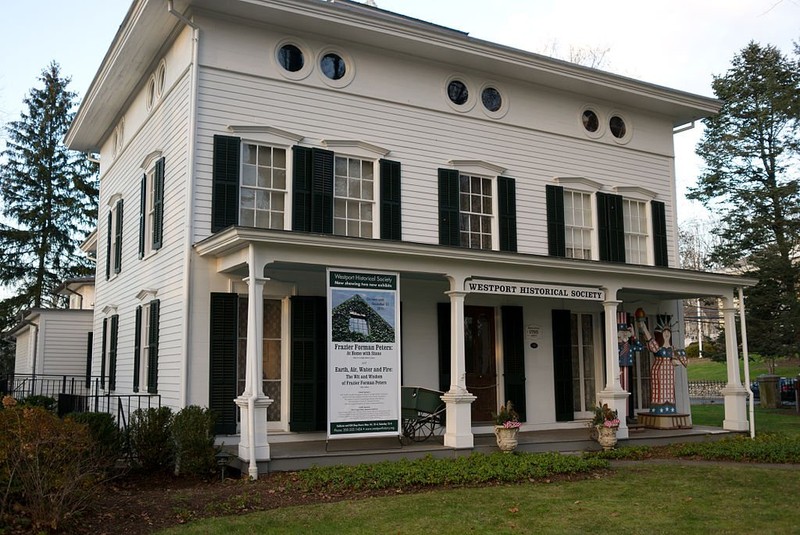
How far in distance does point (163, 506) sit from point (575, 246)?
33.1 ft

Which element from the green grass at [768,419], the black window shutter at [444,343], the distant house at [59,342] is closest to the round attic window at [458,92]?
the black window shutter at [444,343]

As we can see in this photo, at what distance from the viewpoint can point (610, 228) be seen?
16.0 metres

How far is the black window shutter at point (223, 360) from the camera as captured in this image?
1153 cm

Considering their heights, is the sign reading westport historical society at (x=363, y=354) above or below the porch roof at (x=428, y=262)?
below

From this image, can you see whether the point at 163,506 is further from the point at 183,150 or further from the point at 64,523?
the point at 183,150

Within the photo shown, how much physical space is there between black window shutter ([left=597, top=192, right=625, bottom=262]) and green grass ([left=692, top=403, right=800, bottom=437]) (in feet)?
15.1

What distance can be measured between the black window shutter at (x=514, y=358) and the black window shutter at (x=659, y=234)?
4092mm

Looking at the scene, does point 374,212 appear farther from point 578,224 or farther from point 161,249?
point 578,224

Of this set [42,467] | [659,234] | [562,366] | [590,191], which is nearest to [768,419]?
[659,234]

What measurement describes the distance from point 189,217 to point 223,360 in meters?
2.30

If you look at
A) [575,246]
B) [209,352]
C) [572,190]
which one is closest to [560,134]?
[572,190]

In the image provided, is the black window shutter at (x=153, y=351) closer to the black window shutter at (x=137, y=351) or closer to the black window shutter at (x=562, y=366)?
the black window shutter at (x=137, y=351)

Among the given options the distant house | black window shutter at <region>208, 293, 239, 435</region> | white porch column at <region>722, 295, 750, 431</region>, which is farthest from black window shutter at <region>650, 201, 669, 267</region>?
the distant house

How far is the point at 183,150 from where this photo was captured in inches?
486
